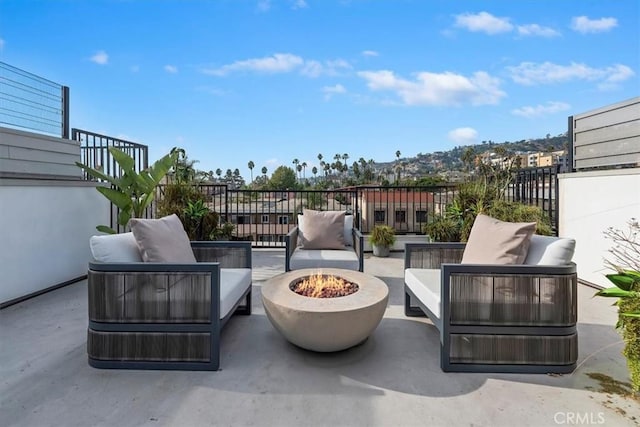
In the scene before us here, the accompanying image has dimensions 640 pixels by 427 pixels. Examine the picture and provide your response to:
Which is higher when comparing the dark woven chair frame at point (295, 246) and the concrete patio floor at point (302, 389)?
the dark woven chair frame at point (295, 246)

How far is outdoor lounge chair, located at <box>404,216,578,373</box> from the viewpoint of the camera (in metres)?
2.09

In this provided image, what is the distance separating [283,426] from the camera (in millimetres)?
1577

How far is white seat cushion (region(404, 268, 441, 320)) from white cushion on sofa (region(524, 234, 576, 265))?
0.69 meters

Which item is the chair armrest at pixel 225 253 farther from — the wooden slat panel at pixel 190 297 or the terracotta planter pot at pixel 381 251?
the terracotta planter pot at pixel 381 251

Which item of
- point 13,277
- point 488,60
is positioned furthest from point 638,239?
point 13,277

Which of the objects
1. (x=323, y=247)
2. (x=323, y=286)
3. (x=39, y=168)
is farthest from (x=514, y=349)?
(x=39, y=168)

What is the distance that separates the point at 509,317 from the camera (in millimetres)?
2111

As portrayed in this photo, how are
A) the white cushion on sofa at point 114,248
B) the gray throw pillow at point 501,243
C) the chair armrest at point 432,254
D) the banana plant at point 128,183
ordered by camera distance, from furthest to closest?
1. the banana plant at point 128,183
2. the chair armrest at point 432,254
3. the gray throw pillow at point 501,243
4. the white cushion on sofa at point 114,248

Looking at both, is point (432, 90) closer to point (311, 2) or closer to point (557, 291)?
point (311, 2)

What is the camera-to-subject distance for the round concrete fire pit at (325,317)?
2.09 meters

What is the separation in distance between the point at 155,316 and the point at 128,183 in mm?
3325

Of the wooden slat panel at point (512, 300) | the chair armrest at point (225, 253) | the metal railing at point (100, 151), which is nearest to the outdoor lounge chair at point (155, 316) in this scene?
the chair armrest at point (225, 253)

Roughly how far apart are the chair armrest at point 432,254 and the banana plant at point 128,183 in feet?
12.7

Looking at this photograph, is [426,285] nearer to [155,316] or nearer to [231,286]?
[231,286]
